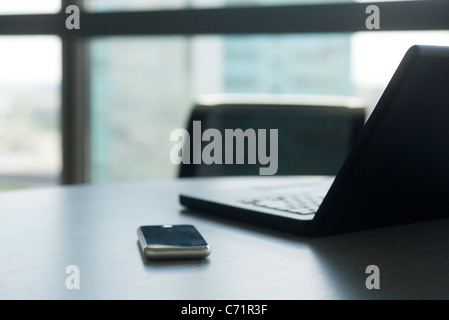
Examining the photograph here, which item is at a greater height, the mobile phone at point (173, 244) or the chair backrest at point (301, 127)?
the chair backrest at point (301, 127)

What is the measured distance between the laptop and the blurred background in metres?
1.83

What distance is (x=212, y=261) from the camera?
551 mm

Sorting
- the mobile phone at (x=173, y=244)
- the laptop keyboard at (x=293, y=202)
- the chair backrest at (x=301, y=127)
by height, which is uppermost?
the chair backrest at (x=301, y=127)

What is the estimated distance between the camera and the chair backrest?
1557 millimetres

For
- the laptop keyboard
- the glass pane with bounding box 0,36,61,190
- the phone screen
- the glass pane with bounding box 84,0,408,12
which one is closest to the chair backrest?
the laptop keyboard

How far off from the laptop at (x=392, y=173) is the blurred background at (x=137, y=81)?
6.01ft

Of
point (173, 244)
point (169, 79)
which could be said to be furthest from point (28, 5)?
point (173, 244)

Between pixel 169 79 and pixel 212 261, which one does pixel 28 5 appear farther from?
pixel 212 261

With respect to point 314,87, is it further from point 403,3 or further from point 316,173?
point 316,173

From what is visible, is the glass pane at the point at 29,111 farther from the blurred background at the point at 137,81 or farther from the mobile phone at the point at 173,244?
the mobile phone at the point at 173,244

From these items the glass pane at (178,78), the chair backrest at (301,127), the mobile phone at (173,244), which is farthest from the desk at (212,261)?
the glass pane at (178,78)

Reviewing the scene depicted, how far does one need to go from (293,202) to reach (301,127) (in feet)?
2.75

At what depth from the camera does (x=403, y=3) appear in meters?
1.68

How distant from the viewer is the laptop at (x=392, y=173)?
55cm
